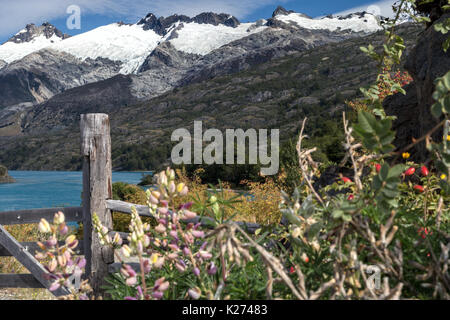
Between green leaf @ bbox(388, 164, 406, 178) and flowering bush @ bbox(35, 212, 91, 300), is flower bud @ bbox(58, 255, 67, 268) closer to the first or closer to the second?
flowering bush @ bbox(35, 212, 91, 300)

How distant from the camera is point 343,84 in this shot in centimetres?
7962

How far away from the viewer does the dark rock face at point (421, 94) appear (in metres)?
3.70

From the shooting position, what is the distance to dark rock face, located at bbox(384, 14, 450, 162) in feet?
12.1

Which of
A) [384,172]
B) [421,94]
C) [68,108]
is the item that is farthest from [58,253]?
[68,108]

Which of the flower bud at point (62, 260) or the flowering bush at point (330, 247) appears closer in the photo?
the flowering bush at point (330, 247)

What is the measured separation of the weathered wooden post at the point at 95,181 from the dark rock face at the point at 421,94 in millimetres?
2926

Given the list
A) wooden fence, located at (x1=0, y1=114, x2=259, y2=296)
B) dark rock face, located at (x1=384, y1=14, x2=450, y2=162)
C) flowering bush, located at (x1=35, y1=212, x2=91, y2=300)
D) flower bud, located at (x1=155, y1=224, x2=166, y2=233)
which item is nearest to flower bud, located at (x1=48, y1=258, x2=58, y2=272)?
flowering bush, located at (x1=35, y1=212, x2=91, y2=300)

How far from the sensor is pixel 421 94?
4.09m

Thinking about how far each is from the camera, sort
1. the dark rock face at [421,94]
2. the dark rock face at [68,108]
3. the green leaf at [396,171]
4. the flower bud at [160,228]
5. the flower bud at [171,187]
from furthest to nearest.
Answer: the dark rock face at [68,108] → the dark rock face at [421,94] → the flower bud at [160,228] → the flower bud at [171,187] → the green leaf at [396,171]

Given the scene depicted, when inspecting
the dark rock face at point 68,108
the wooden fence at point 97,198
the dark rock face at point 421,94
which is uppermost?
the dark rock face at point 68,108

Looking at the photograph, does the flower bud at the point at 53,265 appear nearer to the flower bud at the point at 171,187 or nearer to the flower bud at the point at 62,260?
the flower bud at the point at 62,260

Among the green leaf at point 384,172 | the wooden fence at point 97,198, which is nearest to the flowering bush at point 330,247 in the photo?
the green leaf at point 384,172

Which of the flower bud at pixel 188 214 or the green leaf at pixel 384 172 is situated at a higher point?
the green leaf at pixel 384 172
